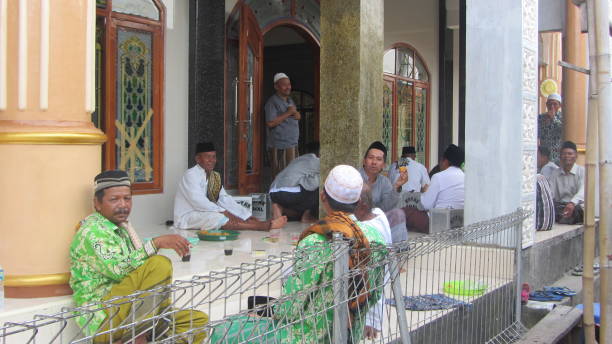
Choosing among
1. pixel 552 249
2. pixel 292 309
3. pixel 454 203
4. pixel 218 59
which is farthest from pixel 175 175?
pixel 292 309

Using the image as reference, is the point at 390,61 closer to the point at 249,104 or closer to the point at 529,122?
the point at 249,104

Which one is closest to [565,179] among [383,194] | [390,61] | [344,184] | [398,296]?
[383,194]

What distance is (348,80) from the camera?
6387 millimetres

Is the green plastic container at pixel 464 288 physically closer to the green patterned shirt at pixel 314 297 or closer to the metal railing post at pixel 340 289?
the green patterned shirt at pixel 314 297

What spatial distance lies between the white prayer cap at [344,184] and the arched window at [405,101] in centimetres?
873

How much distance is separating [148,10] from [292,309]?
5.62 metres

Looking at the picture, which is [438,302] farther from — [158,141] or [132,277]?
[158,141]

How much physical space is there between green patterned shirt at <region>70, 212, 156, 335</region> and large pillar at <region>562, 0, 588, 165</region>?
8130mm

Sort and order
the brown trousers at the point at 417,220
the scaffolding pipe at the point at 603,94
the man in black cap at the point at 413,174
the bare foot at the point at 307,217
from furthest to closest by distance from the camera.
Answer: the man in black cap at the point at 413,174
the bare foot at the point at 307,217
the brown trousers at the point at 417,220
the scaffolding pipe at the point at 603,94

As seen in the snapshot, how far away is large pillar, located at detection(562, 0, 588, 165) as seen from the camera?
9.87 metres

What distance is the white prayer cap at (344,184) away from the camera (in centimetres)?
325

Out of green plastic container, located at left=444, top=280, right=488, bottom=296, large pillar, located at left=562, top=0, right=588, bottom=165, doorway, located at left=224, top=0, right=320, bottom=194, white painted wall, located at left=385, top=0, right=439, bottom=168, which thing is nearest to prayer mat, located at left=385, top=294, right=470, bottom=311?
green plastic container, located at left=444, top=280, right=488, bottom=296

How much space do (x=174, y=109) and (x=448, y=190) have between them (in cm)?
326

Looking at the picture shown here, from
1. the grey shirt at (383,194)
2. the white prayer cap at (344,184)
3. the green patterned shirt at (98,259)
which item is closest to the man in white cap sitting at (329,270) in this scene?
the white prayer cap at (344,184)
